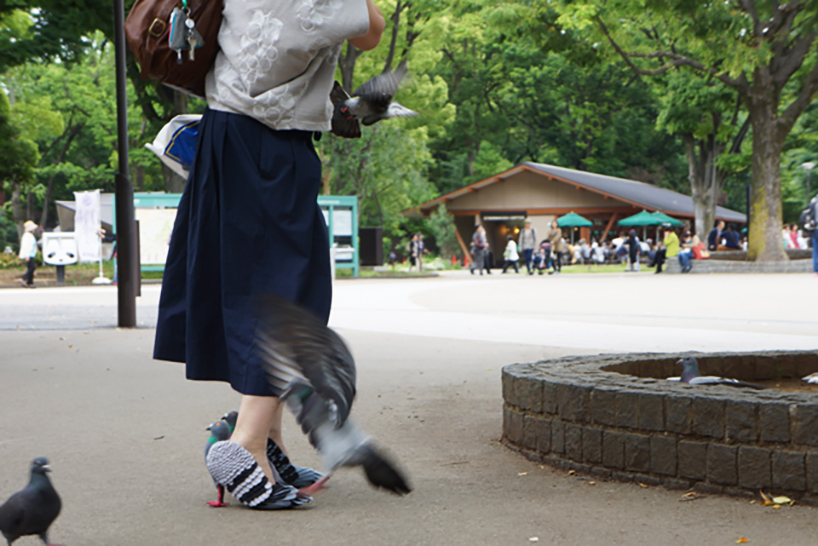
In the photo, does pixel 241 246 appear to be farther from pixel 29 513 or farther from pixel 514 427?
pixel 514 427

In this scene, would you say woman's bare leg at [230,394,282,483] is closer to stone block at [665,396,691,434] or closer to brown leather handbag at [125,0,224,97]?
brown leather handbag at [125,0,224,97]

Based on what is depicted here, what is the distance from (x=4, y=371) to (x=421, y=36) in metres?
28.8

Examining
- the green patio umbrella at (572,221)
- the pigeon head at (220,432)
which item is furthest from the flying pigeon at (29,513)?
the green patio umbrella at (572,221)

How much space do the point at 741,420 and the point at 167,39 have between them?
224 centimetres

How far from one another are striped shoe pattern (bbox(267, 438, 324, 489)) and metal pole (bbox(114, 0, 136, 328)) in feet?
23.6

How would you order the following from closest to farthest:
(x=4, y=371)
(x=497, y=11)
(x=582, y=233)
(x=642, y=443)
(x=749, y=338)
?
(x=642, y=443) < (x=4, y=371) < (x=749, y=338) < (x=497, y=11) < (x=582, y=233)

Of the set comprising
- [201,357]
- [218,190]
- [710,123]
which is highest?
[710,123]

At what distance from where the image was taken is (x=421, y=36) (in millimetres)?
33312

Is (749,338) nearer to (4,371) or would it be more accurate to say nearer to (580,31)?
(4,371)

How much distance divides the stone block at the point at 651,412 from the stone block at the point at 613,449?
0.35 feet

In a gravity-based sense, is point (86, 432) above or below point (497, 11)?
below

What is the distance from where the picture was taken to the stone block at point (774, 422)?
9.70ft

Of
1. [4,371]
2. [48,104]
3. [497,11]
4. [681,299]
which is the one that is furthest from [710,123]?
[4,371]

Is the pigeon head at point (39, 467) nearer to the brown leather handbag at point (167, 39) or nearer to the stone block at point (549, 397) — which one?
the brown leather handbag at point (167, 39)
